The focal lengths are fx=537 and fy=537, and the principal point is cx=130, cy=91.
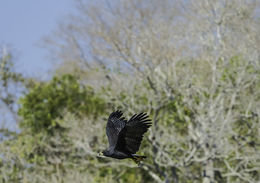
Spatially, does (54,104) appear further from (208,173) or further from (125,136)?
(125,136)

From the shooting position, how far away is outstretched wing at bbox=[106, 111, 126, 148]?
7957 millimetres

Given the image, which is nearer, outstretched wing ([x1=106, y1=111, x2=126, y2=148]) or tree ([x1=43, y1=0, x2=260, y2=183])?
outstretched wing ([x1=106, y1=111, x2=126, y2=148])

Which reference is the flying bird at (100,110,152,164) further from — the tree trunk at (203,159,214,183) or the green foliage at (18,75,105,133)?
the green foliage at (18,75,105,133)

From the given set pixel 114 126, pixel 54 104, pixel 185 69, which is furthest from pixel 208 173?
pixel 114 126

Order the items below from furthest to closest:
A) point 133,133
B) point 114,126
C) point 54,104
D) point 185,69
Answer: point 54,104 → point 185,69 → point 114,126 → point 133,133

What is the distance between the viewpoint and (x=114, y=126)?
8.03 m

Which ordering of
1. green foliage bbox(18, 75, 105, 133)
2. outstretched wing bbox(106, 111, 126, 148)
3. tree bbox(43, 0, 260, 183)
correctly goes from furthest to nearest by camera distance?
green foliage bbox(18, 75, 105, 133), tree bbox(43, 0, 260, 183), outstretched wing bbox(106, 111, 126, 148)

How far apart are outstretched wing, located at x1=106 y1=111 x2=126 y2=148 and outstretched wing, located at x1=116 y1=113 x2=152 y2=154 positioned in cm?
11

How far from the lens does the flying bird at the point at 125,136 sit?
779cm

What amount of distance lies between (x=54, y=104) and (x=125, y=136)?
45.5ft

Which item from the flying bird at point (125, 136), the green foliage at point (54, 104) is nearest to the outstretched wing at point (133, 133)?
the flying bird at point (125, 136)

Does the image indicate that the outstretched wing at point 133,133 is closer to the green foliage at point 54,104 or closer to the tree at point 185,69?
the tree at point 185,69

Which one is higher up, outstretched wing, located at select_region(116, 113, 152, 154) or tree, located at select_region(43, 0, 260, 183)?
tree, located at select_region(43, 0, 260, 183)

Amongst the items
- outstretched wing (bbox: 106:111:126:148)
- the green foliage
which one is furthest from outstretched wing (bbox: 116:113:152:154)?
the green foliage
